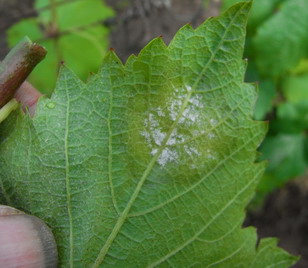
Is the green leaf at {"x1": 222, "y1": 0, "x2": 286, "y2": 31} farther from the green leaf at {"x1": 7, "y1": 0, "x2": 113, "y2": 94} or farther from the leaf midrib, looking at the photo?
the leaf midrib

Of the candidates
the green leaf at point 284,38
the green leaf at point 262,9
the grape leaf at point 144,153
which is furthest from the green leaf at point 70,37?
the grape leaf at point 144,153

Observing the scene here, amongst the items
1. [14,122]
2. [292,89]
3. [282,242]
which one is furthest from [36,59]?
[282,242]

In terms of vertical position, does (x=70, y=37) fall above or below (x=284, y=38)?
above

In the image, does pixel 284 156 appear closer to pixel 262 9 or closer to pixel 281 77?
pixel 281 77

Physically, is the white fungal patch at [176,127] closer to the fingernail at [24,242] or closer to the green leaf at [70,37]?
the fingernail at [24,242]

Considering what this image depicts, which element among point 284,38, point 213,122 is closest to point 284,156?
point 284,38

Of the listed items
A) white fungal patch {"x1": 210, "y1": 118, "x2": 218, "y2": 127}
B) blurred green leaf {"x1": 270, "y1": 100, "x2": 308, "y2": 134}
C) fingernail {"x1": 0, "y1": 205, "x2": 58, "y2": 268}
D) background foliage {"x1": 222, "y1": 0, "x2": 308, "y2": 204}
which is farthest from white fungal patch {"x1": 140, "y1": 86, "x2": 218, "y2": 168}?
blurred green leaf {"x1": 270, "y1": 100, "x2": 308, "y2": 134}

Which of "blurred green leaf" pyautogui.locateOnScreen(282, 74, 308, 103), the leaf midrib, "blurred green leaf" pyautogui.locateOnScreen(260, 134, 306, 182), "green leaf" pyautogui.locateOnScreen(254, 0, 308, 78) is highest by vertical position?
the leaf midrib
